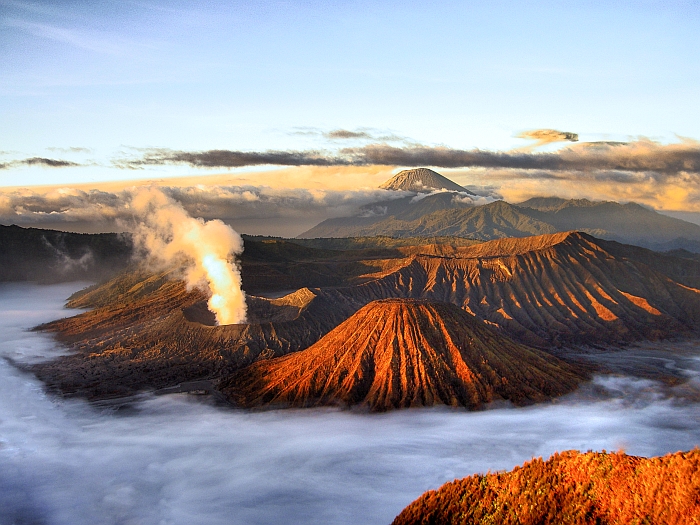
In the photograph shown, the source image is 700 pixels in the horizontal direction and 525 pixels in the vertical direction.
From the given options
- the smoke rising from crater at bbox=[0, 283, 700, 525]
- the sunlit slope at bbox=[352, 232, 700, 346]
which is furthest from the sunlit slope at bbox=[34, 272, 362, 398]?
the sunlit slope at bbox=[352, 232, 700, 346]

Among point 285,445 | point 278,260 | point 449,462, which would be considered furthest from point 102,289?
point 449,462

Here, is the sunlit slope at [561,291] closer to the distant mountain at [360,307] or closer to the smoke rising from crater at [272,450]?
the distant mountain at [360,307]

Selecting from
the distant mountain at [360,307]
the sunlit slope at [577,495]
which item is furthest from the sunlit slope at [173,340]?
the sunlit slope at [577,495]

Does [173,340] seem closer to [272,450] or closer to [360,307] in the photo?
[360,307]

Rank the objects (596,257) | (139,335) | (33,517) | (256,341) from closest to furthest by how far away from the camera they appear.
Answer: (33,517)
(256,341)
(139,335)
(596,257)

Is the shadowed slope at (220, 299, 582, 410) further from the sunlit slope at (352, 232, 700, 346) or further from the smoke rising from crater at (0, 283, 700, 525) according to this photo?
the sunlit slope at (352, 232, 700, 346)

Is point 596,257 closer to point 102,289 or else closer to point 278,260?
point 278,260
